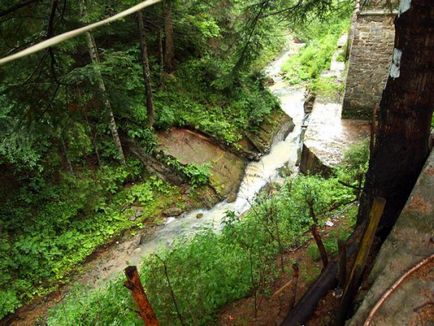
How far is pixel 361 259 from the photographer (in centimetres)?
307

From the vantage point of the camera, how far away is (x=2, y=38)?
4.15m

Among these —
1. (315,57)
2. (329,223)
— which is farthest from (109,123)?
(315,57)

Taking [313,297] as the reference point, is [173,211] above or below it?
→ below

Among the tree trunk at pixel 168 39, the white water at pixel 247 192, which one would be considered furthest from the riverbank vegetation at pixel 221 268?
the tree trunk at pixel 168 39

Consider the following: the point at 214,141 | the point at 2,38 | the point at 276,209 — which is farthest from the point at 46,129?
the point at 214,141

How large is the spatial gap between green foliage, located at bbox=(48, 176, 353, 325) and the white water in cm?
119

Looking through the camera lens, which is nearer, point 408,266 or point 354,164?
point 408,266

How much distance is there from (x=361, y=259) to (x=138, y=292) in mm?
1862

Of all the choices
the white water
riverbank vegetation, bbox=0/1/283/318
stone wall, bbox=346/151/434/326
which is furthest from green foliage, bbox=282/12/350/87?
stone wall, bbox=346/151/434/326

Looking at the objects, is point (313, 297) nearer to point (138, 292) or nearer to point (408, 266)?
point (408, 266)

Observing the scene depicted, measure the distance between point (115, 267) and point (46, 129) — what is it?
4903mm

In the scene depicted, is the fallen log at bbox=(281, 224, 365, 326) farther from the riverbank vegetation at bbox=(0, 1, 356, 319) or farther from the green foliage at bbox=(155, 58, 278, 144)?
the green foliage at bbox=(155, 58, 278, 144)

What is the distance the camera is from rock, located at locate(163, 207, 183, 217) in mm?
9961

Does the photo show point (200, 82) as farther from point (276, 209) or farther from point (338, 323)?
point (338, 323)
